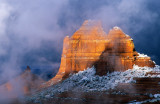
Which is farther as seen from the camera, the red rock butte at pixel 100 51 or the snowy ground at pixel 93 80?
the red rock butte at pixel 100 51

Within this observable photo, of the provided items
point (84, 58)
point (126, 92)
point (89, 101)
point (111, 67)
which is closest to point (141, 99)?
point (126, 92)

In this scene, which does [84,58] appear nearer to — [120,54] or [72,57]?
[72,57]

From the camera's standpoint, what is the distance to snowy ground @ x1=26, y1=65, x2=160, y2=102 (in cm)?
4369

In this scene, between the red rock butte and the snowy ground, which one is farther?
the red rock butte

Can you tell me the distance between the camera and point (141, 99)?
34.1 meters

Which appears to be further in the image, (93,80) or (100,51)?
(100,51)

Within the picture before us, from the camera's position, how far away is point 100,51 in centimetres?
5275

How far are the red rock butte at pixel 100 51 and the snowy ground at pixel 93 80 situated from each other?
5.00ft

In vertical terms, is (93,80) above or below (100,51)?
below

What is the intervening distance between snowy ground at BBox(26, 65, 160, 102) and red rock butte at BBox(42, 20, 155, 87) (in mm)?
1523

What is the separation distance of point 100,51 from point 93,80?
801 cm

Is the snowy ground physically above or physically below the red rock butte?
below

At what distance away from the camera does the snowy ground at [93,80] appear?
143ft

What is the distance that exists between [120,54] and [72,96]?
14740 millimetres
